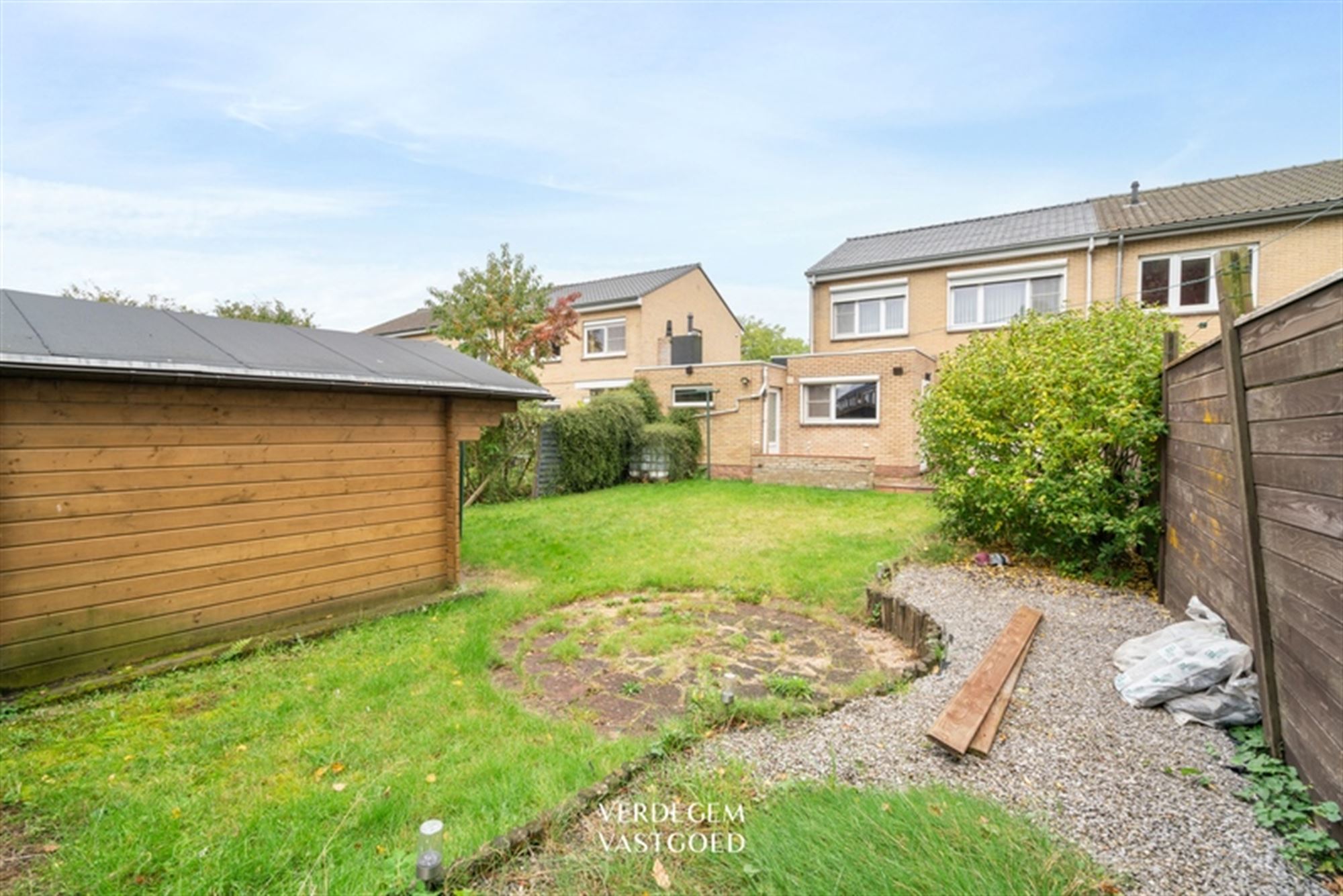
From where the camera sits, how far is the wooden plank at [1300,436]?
81.5 inches

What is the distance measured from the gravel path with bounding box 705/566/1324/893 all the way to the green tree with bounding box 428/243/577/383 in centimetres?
1346

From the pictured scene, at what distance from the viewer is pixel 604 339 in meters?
21.9

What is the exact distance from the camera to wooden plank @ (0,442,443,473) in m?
3.87

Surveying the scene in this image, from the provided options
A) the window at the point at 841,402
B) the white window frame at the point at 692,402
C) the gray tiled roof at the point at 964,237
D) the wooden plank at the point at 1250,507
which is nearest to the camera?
the wooden plank at the point at 1250,507

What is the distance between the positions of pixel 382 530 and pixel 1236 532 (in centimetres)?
655

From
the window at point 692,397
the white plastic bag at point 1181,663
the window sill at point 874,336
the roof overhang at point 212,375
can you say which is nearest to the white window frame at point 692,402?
the window at point 692,397

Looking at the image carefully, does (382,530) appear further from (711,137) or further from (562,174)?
(562,174)

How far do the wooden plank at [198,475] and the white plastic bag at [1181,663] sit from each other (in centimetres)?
599

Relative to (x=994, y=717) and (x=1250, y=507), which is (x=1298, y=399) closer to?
(x=1250, y=507)

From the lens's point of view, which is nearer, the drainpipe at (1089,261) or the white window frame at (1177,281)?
the white window frame at (1177,281)

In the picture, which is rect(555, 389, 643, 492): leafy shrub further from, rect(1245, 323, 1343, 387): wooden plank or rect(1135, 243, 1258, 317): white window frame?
rect(1135, 243, 1258, 317): white window frame

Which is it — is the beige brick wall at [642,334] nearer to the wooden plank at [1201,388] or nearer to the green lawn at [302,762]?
the green lawn at [302,762]

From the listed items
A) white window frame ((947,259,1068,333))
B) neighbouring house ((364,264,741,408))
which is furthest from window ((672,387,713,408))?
white window frame ((947,259,1068,333))

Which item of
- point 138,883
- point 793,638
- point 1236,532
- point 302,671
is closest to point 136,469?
point 302,671
